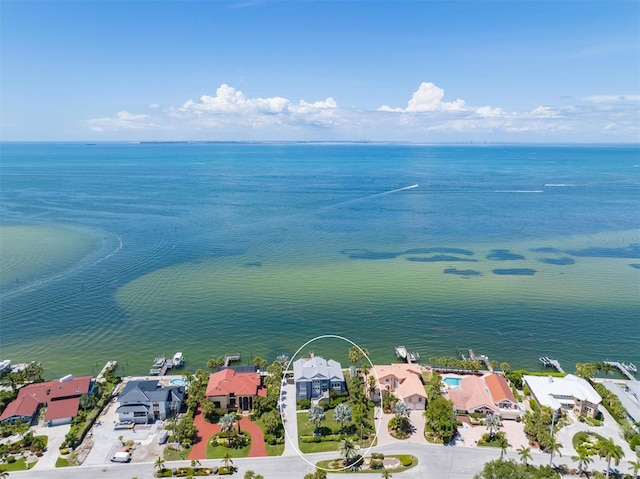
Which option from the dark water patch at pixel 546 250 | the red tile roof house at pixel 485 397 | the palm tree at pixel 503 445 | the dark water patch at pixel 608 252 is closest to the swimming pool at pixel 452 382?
the red tile roof house at pixel 485 397

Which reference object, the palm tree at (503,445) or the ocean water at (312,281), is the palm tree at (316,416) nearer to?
the ocean water at (312,281)

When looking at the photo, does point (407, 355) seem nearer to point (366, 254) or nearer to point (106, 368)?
point (106, 368)

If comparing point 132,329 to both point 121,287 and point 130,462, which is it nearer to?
point 121,287

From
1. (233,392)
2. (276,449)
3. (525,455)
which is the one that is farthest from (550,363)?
(233,392)

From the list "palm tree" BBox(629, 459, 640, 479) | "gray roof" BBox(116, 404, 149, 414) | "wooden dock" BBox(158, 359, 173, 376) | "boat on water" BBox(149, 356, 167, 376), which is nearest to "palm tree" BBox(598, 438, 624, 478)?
"palm tree" BBox(629, 459, 640, 479)

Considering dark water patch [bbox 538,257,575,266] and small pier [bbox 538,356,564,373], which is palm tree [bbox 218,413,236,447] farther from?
dark water patch [bbox 538,257,575,266]

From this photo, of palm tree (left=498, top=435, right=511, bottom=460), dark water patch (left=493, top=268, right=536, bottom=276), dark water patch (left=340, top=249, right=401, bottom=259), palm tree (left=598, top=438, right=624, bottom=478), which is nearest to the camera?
palm tree (left=598, top=438, right=624, bottom=478)
